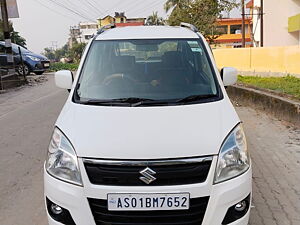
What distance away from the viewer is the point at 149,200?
7.64 feet

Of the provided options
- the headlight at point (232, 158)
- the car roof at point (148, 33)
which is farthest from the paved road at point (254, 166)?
the car roof at point (148, 33)

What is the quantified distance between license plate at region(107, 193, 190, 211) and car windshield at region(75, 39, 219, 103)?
1037 millimetres

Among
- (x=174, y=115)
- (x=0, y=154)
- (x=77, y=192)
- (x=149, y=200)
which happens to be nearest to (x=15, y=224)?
(x=77, y=192)

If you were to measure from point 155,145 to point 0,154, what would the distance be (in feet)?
12.9

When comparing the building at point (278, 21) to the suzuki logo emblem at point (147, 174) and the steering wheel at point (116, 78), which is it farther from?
the suzuki logo emblem at point (147, 174)

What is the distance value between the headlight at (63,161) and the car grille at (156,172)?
0.16 meters

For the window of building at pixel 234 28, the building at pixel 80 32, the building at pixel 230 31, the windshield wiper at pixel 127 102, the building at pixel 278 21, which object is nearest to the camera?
the windshield wiper at pixel 127 102

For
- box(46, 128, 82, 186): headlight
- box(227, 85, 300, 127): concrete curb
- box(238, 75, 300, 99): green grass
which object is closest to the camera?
box(46, 128, 82, 186): headlight

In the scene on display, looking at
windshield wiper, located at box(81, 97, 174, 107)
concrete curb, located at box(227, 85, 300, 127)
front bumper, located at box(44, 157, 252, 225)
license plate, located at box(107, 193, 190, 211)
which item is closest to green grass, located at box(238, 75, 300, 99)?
concrete curb, located at box(227, 85, 300, 127)

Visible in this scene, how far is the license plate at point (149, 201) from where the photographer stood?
2.33m

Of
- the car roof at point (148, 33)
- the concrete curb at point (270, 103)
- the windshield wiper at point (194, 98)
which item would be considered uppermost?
the car roof at point (148, 33)

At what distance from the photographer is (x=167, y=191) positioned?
2.32 meters

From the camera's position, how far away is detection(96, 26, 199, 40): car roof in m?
3.91

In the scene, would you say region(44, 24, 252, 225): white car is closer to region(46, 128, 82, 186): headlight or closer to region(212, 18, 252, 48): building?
region(46, 128, 82, 186): headlight
